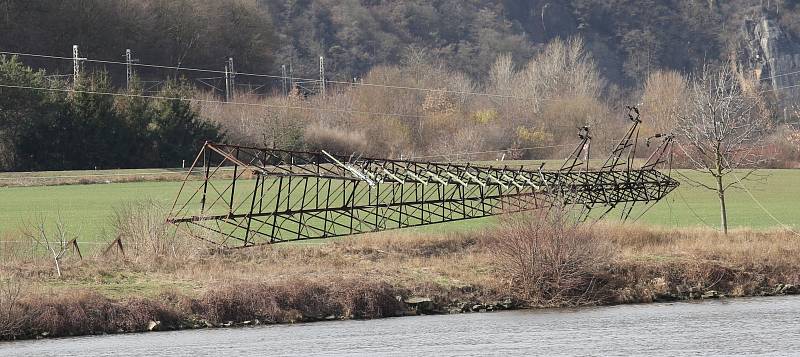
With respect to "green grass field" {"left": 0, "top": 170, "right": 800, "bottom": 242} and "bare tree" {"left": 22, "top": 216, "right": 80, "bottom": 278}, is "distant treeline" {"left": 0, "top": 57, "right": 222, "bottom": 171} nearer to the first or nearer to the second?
"green grass field" {"left": 0, "top": 170, "right": 800, "bottom": 242}

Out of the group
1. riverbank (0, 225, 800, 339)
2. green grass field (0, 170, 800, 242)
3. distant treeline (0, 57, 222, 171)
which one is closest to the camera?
riverbank (0, 225, 800, 339)

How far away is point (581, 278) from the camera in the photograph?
47.0 meters

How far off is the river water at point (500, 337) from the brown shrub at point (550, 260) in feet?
3.65

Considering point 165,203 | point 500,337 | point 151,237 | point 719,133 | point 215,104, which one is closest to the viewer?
point 500,337

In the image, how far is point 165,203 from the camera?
66.1 meters

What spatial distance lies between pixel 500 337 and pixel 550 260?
235 inches

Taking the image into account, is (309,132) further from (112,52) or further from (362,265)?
(362,265)

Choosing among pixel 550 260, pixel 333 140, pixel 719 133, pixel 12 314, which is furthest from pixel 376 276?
pixel 333 140

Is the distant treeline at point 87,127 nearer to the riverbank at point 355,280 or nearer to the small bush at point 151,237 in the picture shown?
the small bush at point 151,237

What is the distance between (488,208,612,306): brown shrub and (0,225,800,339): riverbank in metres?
0.08

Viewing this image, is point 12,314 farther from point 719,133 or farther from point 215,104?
point 215,104

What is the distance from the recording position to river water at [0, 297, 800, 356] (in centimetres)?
3866

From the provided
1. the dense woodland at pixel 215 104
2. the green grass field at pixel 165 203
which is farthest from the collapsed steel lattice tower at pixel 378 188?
the dense woodland at pixel 215 104

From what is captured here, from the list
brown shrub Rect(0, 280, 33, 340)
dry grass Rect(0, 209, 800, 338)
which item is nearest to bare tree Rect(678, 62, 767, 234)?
dry grass Rect(0, 209, 800, 338)
